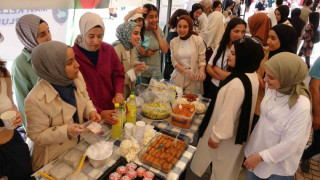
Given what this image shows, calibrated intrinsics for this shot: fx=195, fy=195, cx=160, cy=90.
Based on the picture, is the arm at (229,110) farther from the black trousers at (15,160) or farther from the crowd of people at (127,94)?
the black trousers at (15,160)

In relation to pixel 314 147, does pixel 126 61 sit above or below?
above

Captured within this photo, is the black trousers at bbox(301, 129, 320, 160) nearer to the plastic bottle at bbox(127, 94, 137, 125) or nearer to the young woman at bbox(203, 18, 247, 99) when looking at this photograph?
the young woman at bbox(203, 18, 247, 99)

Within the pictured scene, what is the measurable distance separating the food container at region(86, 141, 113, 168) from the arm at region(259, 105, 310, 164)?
48.0 inches

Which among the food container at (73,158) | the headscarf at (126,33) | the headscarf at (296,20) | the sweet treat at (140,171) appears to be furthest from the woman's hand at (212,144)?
the headscarf at (296,20)

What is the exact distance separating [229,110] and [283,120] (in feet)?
1.37

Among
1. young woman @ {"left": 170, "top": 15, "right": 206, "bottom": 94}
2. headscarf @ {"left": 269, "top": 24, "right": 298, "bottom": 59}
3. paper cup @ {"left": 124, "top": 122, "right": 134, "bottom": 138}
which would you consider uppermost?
headscarf @ {"left": 269, "top": 24, "right": 298, "bottom": 59}

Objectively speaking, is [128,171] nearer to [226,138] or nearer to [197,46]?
[226,138]

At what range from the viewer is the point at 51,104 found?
144 cm

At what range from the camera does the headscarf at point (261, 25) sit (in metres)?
2.97

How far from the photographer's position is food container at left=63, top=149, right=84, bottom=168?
1.34 meters

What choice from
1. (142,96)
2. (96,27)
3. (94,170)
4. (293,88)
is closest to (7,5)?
(96,27)

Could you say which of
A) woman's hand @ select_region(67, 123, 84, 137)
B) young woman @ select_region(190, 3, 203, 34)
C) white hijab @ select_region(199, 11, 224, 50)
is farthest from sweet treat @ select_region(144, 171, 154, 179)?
young woman @ select_region(190, 3, 203, 34)

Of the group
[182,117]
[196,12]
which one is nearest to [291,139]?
[182,117]

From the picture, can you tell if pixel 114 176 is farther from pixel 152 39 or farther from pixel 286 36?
pixel 286 36
